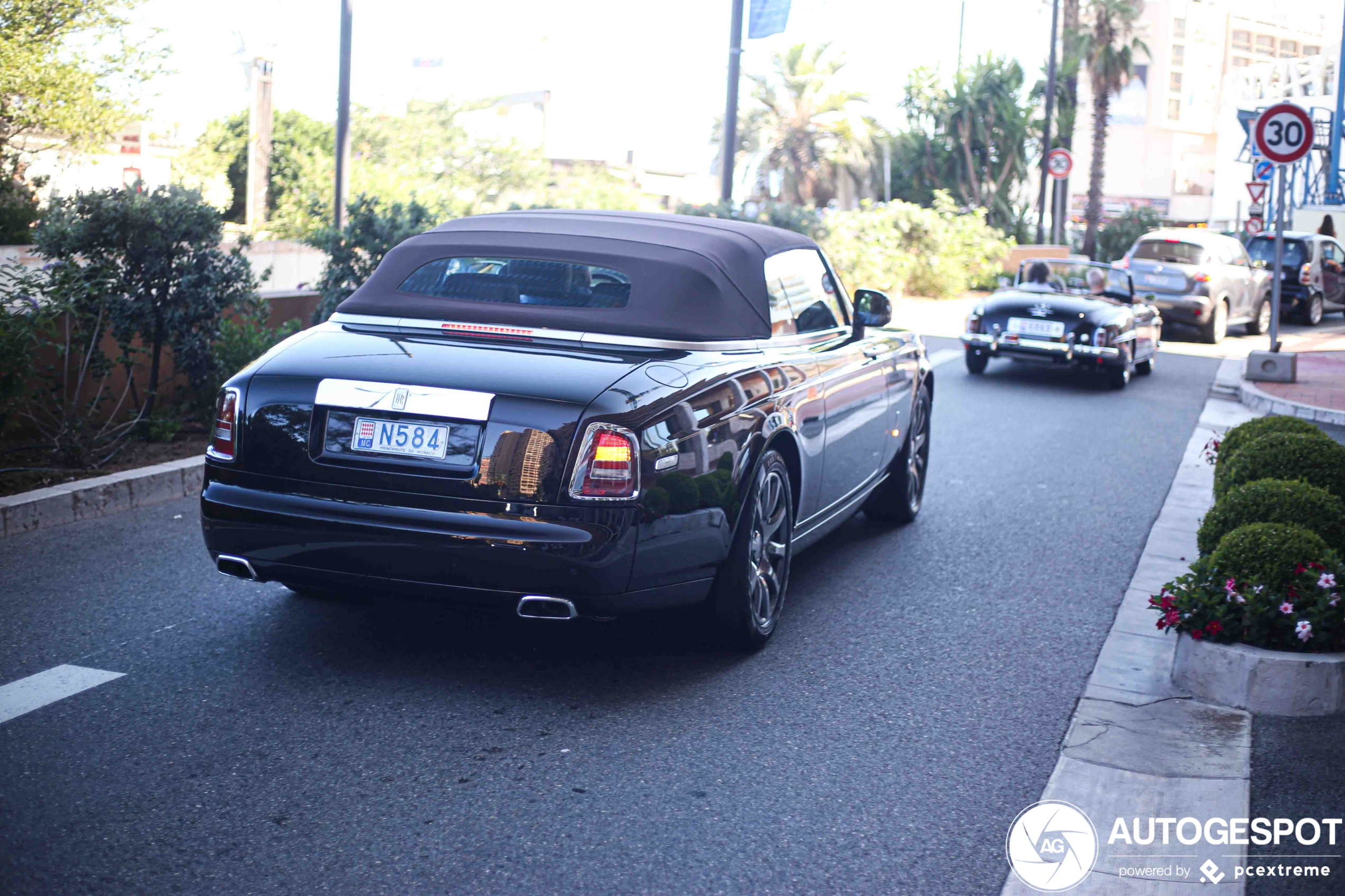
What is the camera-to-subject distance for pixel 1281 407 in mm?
13078

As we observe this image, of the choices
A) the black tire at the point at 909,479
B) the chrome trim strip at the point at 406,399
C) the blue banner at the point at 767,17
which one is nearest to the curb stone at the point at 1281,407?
the black tire at the point at 909,479

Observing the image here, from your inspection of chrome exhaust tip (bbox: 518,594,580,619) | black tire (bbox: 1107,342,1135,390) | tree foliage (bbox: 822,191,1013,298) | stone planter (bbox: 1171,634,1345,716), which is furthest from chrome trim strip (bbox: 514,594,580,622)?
tree foliage (bbox: 822,191,1013,298)

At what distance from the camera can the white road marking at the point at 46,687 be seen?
169 inches

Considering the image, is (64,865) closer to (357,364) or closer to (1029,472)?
(357,364)

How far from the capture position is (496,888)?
10.6 ft

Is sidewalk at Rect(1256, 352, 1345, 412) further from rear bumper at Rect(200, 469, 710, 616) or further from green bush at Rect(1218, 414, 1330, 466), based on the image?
rear bumper at Rect(200, 469, 710, 616)

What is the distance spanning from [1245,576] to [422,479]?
9.55 feet

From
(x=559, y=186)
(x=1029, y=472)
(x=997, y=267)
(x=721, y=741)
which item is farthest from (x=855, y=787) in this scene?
(x=559, y=186)

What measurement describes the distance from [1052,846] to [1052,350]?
38.4 feet

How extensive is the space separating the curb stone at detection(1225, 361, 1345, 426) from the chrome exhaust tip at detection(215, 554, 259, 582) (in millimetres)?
9370

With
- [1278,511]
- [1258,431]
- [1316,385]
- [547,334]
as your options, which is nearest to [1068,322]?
[1316,385]

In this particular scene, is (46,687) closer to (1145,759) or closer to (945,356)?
(1145,759)

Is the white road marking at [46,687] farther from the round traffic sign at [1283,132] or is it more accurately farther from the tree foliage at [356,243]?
the round traffic sign at [1283,132]

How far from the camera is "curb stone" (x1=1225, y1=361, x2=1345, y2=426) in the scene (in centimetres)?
1221
